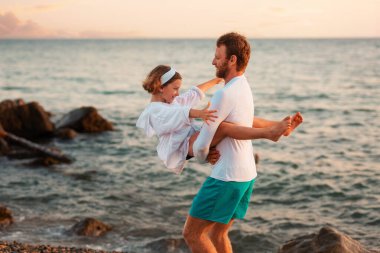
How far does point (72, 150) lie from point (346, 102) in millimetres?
19807

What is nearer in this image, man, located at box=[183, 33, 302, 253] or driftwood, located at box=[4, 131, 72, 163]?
man, located at box=[183, 33, 302, 253]

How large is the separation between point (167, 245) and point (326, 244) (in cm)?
342

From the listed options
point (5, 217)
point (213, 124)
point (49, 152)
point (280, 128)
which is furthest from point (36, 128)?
point (280, 128)

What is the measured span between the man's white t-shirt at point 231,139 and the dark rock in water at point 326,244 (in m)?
2.84

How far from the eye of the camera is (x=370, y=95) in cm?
3609

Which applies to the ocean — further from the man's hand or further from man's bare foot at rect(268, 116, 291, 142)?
man's bare foot at rect(268, 116, 291, 142)

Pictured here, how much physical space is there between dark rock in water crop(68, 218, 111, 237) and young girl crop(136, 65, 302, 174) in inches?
219

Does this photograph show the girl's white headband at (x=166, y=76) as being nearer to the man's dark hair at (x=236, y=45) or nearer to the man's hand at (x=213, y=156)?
the man's dark hair at (x=236, y=45)

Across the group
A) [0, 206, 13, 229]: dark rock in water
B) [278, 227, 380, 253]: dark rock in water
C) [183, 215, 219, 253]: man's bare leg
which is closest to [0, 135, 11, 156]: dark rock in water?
[0, 206, 13, 229]: dark rock in water

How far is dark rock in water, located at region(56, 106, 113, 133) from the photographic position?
2153 centimetres

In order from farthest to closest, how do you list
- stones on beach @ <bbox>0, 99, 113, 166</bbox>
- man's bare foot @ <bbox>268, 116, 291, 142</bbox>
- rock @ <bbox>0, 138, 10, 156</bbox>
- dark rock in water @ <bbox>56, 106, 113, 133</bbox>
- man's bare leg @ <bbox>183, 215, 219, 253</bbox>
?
dark rock in water @ <bbox>56, 106, 113, 133</bbox> < rock @ <bbox>0, 138, 10, 156</bbox> < stones on beach @ <bbox>0, 99, 113, 166</bbox> < man's bare leg @ <bbox>183, 215, 219, 253</bbox> < man's bare foot @ <bbox>268, 116, 291, 142</bbox>

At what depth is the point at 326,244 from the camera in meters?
6.95

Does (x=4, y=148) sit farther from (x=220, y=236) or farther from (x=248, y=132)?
(x=248, y=132)

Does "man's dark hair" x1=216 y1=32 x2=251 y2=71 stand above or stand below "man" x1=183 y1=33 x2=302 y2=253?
above
